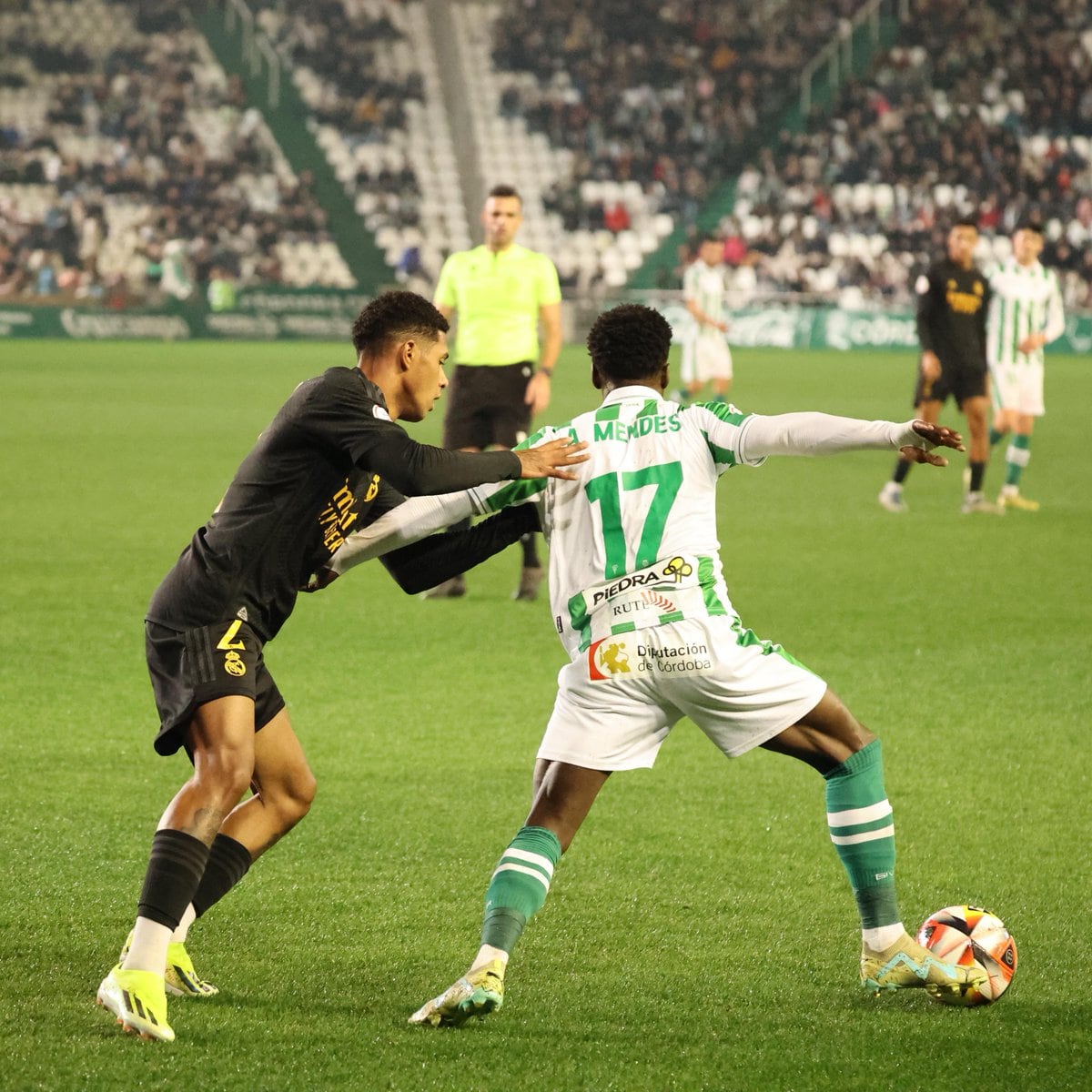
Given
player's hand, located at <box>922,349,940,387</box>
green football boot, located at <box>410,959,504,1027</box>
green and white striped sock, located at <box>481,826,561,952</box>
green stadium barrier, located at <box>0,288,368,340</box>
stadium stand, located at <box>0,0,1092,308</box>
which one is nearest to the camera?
green football boot, located at <box>410,959,504,1027</box>

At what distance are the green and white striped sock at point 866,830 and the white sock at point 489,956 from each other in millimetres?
948

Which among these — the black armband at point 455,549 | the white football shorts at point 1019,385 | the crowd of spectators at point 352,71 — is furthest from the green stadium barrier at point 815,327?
the black armband at point 455,549

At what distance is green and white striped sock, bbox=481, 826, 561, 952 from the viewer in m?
3.96

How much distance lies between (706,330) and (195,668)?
55.4 feet

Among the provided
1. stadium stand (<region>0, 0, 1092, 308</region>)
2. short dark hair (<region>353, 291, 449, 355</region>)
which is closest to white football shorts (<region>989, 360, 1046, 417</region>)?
short dark hair (<region>353, 291, 449, 355</region>)

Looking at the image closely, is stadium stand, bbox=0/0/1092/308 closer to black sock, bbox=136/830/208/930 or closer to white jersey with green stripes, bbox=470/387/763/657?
white jersey with green stripes, bbox=470/387/763/657

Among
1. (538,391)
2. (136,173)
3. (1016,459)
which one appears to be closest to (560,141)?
(136,173)

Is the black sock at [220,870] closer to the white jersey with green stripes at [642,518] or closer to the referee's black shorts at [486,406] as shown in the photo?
the white jersey with green stripes at [642,518]

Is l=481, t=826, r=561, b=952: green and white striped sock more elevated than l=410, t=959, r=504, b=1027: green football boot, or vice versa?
l=481, t=826, r=561, b=952: green and white striped sock

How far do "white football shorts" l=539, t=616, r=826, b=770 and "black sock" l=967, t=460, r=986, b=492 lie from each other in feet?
34.4

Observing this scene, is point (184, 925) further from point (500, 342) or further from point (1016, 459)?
point (1016, 459)

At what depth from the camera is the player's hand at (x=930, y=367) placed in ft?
45.1

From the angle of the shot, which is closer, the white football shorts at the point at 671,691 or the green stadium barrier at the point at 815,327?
the white football shorts at the point at 671,691

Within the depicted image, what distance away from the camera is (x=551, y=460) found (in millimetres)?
4098
